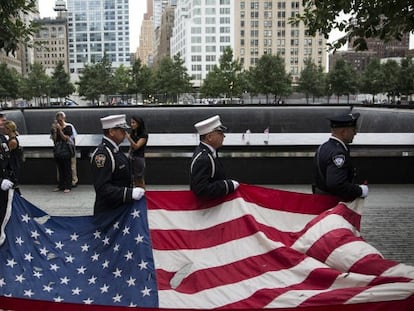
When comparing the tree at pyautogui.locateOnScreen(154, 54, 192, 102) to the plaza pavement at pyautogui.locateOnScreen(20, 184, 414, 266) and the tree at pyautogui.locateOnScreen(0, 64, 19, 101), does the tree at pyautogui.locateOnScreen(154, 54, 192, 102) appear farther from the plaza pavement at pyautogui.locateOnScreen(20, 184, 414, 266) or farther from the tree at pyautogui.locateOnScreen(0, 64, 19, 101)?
the plaza pavement at pyautogui.locateOnScreen(20, 184, 414, 266)

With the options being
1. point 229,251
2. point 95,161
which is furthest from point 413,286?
point 95,161

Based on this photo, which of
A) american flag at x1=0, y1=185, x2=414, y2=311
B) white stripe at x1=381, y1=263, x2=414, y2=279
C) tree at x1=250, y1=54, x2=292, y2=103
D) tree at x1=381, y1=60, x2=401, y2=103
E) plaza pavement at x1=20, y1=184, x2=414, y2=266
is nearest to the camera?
white stripe at x1=381, y1=263, x2=414, y2=279

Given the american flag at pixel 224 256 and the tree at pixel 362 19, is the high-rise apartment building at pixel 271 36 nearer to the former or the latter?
the tree at pixel 362 19

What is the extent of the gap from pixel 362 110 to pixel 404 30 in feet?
60.9

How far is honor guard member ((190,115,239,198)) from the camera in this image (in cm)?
468

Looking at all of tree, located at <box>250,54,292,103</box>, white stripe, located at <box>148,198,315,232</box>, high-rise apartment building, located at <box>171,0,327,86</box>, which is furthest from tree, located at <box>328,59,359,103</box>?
high-rise apartment building, located at <box>171,0,327,86</box>

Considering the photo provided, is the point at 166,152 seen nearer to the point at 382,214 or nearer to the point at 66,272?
the point at 382,214

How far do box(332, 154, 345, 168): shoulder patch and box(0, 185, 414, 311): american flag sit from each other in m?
0.35

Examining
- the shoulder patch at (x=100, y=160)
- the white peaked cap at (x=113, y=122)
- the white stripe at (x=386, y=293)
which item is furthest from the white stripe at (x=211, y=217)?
the white stripe at (x=386, y=293)

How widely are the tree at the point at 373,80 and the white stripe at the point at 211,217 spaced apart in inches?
2346

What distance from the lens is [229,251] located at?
4469 millimetres

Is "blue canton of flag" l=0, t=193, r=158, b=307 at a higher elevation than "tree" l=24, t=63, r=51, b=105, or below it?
below

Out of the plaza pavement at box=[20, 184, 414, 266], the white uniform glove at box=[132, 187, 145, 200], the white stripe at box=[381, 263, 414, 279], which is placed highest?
the white uniform glove at box=[132, 187, 145, 200]

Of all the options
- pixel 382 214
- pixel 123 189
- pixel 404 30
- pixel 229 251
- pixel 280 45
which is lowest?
pixel 382 214
